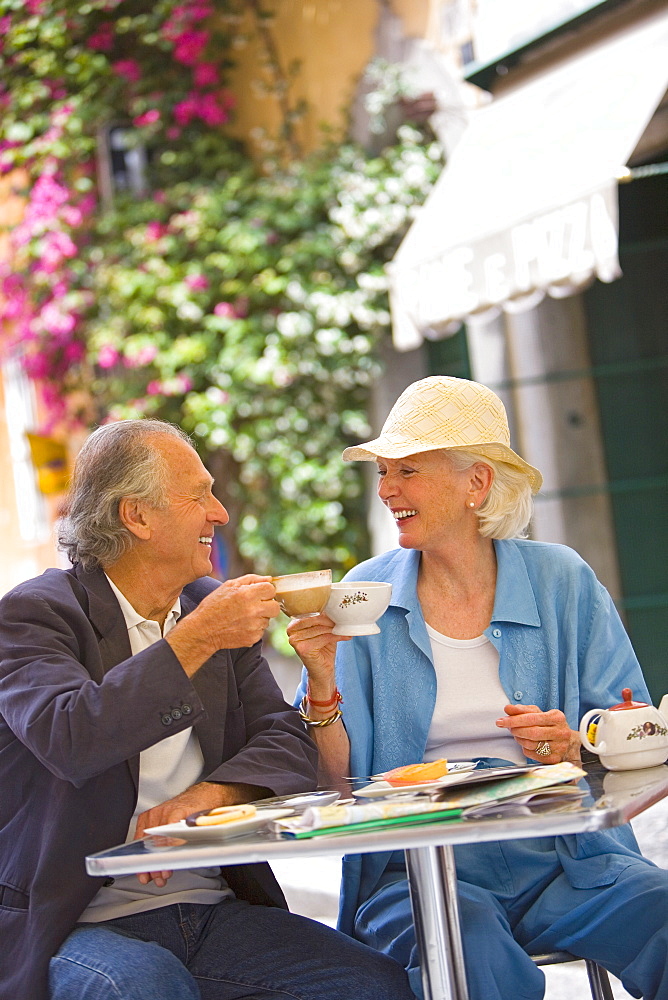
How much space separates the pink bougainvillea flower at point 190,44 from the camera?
8.23 metres

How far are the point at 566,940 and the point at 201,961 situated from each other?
722 mm

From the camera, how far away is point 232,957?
2.28m

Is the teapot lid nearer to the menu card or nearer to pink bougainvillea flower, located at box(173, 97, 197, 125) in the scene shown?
the menu card

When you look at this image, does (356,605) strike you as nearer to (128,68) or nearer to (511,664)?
(511,664)

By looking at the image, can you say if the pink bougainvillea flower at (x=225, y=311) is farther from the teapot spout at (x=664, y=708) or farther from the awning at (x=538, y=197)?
the teapot spout at (x=664, y=708)

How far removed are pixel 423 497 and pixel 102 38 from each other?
260 inches

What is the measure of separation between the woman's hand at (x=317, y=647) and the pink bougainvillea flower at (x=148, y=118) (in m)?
6.64

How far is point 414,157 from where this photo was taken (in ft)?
23.9

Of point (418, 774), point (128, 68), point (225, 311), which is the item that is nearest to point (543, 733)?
point (418, 774)

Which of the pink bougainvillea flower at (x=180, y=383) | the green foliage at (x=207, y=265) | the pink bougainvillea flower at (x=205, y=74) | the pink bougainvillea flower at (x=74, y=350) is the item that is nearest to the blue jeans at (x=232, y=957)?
the green foliage at (x=207, y=265)

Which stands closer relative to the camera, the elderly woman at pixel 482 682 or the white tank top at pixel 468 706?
the elderly woman at pixel 482 682

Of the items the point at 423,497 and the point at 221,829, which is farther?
the point at 423,497

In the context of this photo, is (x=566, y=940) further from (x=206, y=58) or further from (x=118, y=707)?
(x=206, y=58)

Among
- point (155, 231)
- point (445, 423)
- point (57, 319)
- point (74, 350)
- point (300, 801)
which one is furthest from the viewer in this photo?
point (74, 350)
